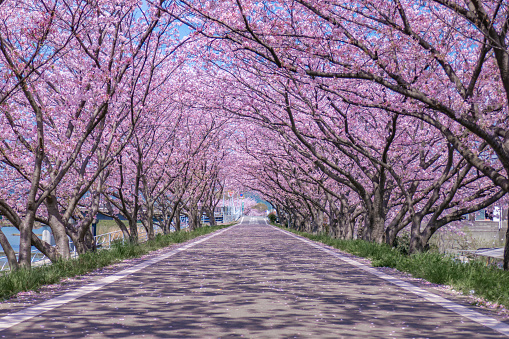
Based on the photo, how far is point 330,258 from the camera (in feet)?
47.0

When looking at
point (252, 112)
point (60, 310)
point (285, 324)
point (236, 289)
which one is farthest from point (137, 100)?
point (285, 324)

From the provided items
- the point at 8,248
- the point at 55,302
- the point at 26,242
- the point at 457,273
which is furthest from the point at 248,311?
the point at 8,248

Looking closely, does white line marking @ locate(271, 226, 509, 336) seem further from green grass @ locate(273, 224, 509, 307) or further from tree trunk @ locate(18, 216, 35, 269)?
tree trunk @ locate(18, 216, 35, 269)

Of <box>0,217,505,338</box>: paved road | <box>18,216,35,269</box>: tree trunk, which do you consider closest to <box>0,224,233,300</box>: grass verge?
<box>18,216,35,269</box>: tree trunk

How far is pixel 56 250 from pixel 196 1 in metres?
7.04

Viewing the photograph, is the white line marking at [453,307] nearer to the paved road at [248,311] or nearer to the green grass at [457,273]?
the paved road at [248,311]

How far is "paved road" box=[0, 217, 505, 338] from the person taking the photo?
522 cm

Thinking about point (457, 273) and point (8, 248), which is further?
point (8, 248)

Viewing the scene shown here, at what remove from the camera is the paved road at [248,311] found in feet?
17.1

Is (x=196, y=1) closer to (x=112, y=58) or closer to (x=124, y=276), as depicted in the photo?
(x=112, y=58)

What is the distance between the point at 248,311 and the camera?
249 inches

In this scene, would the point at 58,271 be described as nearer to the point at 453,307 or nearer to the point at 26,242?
the point at 26,242

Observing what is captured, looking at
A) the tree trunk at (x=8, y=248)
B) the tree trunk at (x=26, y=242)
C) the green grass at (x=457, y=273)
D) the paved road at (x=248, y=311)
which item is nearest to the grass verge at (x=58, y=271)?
the tree trunk at (x=26, y=242)

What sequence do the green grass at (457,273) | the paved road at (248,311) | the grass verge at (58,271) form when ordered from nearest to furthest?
the paved road at (248,311) → the green grass at (457,273) → the grass verge at (58,271)
